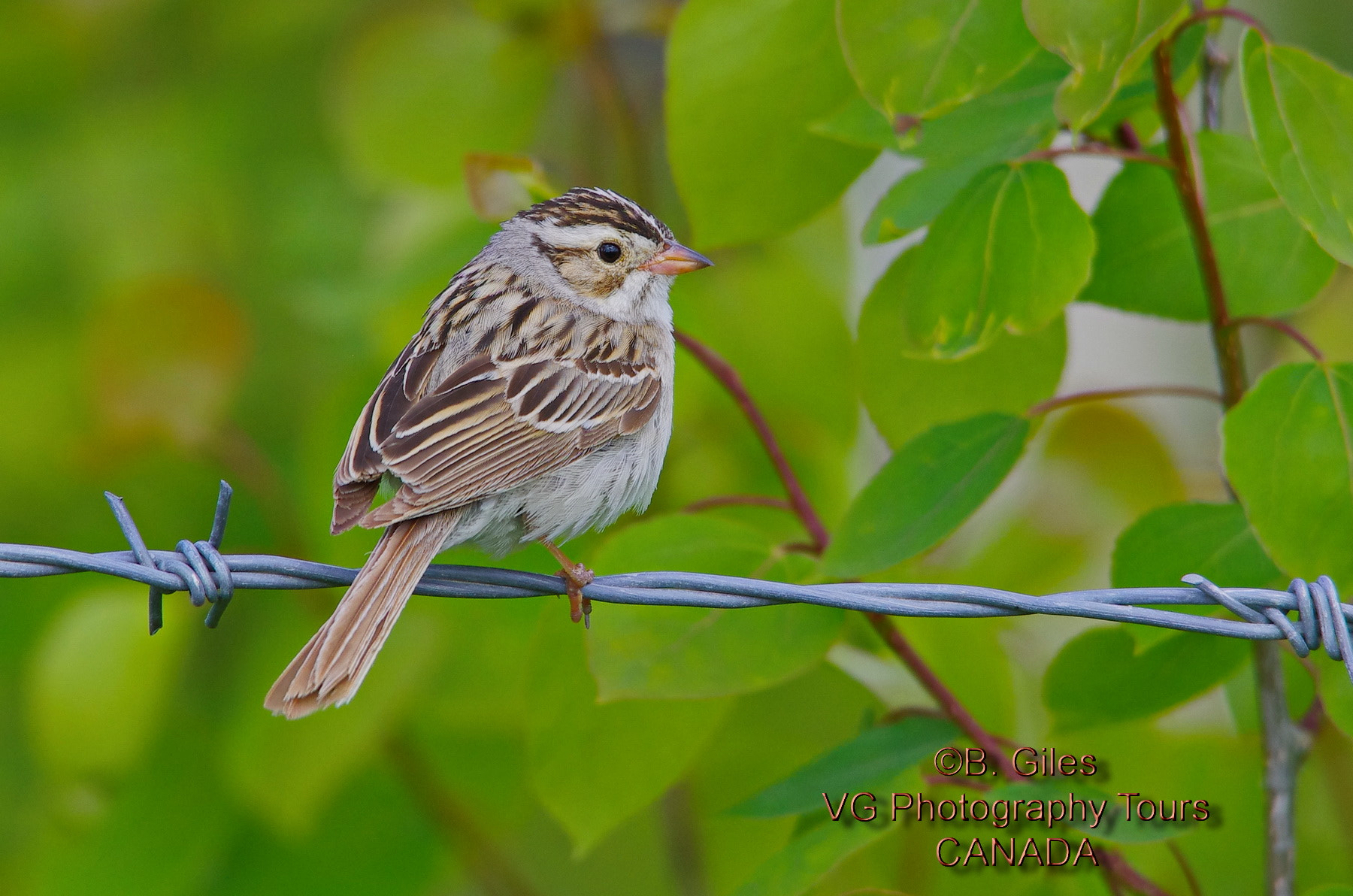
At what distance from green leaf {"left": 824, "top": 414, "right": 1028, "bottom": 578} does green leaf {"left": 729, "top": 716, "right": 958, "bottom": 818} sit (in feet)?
1.29

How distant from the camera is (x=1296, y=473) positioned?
7.26ft

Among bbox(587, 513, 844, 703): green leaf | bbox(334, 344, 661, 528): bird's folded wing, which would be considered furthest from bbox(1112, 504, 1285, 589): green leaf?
bbox(334, 344, 661, 528): bird's folded wing

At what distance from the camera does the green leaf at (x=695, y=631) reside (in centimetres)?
241

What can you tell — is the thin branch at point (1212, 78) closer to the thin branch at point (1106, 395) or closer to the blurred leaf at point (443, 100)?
the thin branch at point (1106, 395)

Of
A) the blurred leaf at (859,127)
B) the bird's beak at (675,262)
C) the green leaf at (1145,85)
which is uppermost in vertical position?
the blurred leaf at (859,127)

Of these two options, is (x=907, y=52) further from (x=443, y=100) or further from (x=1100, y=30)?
(x=443, y=100)

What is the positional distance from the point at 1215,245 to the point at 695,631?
124 cm

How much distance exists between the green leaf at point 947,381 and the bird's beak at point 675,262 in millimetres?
1144

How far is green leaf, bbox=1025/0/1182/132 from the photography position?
1995 millimetres

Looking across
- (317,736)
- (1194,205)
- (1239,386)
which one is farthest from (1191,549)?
(317,736)

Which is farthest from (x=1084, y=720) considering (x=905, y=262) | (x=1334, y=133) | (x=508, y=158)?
(x=508, y=158)

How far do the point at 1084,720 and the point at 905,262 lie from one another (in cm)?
95

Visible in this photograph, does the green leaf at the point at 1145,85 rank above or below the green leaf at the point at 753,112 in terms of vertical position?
below

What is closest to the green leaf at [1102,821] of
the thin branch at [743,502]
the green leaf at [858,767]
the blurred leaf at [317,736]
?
the green leaf at [858,767]
